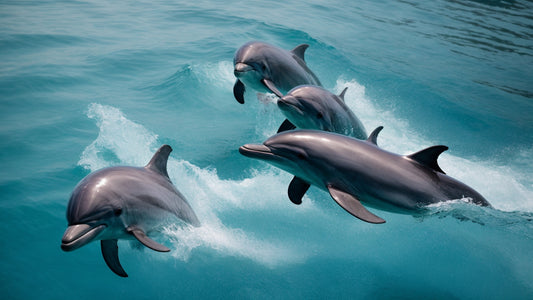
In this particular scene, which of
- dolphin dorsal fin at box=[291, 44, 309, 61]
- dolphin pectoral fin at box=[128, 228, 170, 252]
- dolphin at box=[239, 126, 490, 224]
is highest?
dolphin dorsal fin at box=[291, 44, 309, 61]

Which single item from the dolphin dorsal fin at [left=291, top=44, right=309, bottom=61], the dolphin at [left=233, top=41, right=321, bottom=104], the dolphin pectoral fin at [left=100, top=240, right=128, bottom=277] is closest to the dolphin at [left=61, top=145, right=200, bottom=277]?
the dolphin pectoral fin at [left=100, top=240, right=128, bottom=277]

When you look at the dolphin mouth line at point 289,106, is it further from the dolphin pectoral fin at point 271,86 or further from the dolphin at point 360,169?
the dolphin pectoral fin at point 271,86

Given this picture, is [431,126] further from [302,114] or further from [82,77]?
[82,77]

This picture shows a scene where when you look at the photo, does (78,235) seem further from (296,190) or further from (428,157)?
(428,157)

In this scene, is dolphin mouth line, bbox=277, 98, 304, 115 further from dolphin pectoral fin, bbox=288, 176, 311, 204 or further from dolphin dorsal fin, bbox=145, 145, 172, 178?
dolphin dorsal fin, bbox=145, 145, 172, 178

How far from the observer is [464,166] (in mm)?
9047

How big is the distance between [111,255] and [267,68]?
3592mm

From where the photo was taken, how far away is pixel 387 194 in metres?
4.20

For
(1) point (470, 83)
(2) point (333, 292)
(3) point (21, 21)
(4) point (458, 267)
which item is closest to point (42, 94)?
(3) point (21, 21)

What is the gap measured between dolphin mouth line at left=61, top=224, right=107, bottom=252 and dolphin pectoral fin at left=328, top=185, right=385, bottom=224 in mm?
2325

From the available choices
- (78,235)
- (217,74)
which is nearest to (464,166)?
(217,74)

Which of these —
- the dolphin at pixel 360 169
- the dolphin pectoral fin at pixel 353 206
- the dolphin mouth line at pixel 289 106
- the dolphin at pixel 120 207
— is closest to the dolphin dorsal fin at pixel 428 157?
the dolphin at pixel 360 169

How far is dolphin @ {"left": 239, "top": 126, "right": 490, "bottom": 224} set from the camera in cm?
418

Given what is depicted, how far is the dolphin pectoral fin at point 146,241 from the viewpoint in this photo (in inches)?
147
